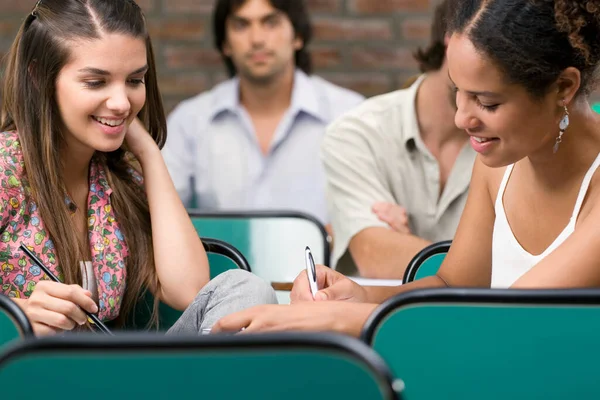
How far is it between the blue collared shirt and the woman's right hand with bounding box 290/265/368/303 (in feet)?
6.39

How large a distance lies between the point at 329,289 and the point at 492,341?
1.36 feet

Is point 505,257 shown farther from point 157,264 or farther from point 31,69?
point 31,69

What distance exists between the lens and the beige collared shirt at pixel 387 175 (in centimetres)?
278

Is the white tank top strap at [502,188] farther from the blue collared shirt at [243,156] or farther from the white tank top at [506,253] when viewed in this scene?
the blue collared shirt at [243,156]

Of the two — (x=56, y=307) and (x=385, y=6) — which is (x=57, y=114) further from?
(x=385, y=6)

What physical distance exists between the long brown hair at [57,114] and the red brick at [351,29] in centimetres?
253

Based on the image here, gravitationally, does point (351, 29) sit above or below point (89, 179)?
above

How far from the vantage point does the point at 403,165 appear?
2.85m

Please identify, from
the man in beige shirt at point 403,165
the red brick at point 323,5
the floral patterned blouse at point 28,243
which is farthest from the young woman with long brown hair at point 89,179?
the red brick at point 323,5

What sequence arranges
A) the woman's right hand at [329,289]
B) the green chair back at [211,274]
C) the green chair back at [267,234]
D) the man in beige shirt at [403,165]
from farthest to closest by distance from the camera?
1. the man in beige shirt at [403,165]
2. the green chair back at [267,234]
3. the green chair back at [211,274]
4. the woman's right hand at [329,289]

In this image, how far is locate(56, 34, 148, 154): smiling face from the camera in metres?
1.84

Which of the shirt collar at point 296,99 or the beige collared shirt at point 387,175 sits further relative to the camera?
the shirt collar at point 296,99

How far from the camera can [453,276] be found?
193cm

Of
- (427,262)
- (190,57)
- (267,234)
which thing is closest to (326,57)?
(190,57)
